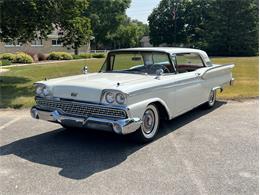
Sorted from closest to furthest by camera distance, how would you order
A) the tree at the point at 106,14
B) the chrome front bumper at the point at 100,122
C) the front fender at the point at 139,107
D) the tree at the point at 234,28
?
the chrome front bumper at the point at 100,122, the front fender at the point at 139,107, the tree at the point at 234,28, the tree at the point at 106,14

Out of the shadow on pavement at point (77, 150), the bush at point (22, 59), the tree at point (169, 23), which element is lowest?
the bush at point (22, 59)

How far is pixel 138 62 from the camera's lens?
6473 millimetres

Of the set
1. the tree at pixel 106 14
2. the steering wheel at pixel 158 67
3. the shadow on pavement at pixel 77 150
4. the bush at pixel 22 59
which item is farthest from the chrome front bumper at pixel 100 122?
the tree at pixel 106 14

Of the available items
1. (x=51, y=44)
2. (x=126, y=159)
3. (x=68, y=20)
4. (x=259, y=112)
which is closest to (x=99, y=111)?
(x=126, y=159)

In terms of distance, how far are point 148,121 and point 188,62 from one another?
2303 mm

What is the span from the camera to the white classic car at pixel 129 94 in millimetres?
4852

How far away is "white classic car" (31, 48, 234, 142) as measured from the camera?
4852 millimetres

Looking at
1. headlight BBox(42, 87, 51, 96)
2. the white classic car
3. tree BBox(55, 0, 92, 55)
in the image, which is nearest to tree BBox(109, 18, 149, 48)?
tree BBox(55, 0, 92, 55)

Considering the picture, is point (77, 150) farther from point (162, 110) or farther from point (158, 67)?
point (158, 67)

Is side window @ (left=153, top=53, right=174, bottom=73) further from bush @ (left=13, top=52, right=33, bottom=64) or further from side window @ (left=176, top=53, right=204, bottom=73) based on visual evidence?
bush @ (left=13, top=52, right=33, bottom=64)

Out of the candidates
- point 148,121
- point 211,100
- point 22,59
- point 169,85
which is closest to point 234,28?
point 22,59

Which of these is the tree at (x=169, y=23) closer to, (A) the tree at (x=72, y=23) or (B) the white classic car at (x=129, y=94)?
(A) the tree at (x=72, y=23)

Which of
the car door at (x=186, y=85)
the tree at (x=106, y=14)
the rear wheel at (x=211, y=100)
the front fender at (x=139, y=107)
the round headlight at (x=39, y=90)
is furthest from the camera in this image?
the tree at (x=106, y=14)

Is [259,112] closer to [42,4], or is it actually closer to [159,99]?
[159,99]
